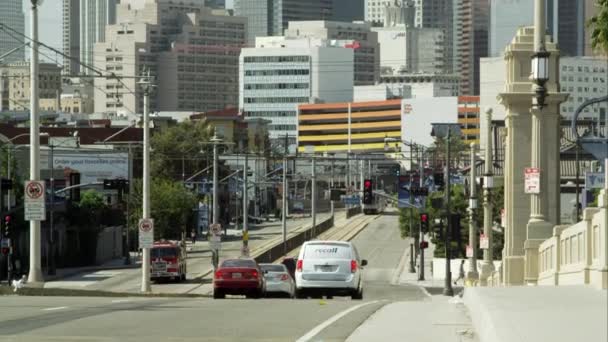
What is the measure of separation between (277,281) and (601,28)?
76.5 ft

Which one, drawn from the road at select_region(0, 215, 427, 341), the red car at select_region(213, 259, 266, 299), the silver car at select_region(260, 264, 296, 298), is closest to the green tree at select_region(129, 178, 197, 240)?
the silver car at select_region(260, 264, 296, 298)

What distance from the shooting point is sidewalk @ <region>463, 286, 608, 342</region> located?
1578 centimetres

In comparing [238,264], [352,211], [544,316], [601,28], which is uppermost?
[601,28]

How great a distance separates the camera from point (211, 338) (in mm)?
21766

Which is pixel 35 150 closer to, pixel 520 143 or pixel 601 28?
pixel 520 143

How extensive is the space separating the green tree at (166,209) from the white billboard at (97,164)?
2154mm

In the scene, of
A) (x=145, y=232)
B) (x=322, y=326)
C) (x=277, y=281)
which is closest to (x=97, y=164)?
(x=145, y=232)

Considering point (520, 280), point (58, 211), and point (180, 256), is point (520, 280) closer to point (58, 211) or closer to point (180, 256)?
point (180, 256)

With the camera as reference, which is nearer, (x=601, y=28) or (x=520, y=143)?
(x=601, y=28)

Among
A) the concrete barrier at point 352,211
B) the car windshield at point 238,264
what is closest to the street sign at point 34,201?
the car windshield at point 238,264

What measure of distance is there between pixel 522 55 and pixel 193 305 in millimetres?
23101

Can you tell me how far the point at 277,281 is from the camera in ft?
170

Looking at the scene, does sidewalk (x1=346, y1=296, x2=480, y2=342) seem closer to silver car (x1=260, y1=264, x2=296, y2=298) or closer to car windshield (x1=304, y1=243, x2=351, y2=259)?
car windshield (x1=304, y1=243, x2=351, y2=259)

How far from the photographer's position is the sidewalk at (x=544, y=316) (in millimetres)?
15781
